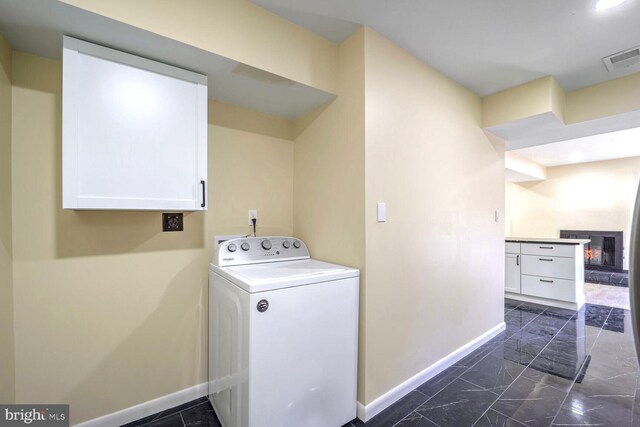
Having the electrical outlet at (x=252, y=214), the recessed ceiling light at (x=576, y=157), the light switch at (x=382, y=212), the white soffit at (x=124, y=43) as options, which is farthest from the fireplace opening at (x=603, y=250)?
the electrical outlet at (x=252, y=214)

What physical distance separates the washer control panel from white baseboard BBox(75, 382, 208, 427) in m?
0.83

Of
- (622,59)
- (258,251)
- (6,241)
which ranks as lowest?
(258,251)

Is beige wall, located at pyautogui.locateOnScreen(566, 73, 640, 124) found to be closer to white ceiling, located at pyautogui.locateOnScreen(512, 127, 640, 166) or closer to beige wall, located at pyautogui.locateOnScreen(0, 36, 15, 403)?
white ceiling, located at pyautogui.locateOnScreen(512, 127, 640, 166)

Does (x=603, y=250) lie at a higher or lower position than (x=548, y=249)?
lower

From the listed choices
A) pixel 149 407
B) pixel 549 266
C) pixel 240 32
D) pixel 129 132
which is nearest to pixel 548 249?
pixel 549 266

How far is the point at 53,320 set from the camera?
1.40m

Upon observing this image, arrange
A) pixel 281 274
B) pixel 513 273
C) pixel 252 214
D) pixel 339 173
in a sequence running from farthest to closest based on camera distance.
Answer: pixel 513 273, pixel 252 214, pixel 339 173, pixel 281 274

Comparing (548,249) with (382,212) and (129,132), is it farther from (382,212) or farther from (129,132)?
(129,132)

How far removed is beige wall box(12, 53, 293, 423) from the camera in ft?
4.44

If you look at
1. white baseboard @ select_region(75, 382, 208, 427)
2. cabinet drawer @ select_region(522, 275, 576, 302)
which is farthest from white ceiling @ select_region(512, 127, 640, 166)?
white baseboard @ select_region(75, 382, 208, 427)

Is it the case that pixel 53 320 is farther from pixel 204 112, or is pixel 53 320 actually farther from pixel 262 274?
pixel 204 112

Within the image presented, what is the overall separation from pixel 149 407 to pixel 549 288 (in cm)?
441

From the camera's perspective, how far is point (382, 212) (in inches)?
66.4

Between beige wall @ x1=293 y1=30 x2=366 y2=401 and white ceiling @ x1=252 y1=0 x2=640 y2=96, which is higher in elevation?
white ceiling @ x1=252 y1=0 x2=640 y2=96
